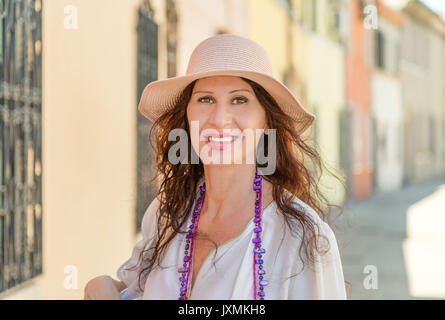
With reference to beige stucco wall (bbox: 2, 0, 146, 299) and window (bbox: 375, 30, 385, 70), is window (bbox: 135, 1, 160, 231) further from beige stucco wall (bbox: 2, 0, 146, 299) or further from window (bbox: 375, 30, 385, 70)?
window (bbox: 375, 30, 385, 70)

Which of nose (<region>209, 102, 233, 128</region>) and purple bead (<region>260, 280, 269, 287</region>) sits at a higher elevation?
nose (<region>209, 102, 233, 128</region>)

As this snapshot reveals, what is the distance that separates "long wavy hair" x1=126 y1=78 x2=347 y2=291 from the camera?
187 cm

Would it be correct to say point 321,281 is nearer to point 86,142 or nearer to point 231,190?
point 231,190

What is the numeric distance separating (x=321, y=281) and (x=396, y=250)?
776cm

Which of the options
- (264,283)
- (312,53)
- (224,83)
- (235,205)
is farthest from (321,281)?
(312,53)

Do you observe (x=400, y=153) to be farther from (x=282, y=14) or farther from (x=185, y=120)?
(x=185, y=120)

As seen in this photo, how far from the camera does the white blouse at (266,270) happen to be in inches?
64.7

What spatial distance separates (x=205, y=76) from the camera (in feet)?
6.15

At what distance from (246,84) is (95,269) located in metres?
3.52

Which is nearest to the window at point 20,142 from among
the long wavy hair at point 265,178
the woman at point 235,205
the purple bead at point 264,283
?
the long wavy hair at point 265,178

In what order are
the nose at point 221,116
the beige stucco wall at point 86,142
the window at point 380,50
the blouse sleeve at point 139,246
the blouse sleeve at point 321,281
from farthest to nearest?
the window at point 380,50
the beige stucco wall at point 86,142
the blouse sleeve at point 139,246
the nose at point 221,116
the blouse sleeve at point 321,281

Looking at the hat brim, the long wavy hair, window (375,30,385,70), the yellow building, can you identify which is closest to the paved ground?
the long wavy hair

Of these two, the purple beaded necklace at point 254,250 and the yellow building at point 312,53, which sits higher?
the yellow building at point 312,53

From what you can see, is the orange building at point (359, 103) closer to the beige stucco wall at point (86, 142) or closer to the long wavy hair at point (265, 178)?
the beige stucco wall at point (86, 142)
